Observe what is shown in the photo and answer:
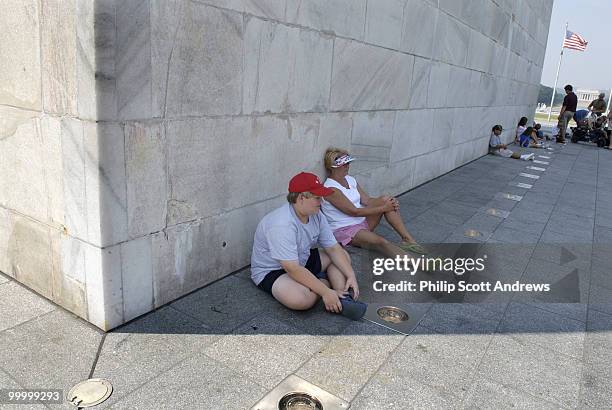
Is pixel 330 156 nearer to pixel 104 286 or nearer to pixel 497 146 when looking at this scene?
pixel 104 286

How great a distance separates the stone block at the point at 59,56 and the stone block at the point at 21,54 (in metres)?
0.09

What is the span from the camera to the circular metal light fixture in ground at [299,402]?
8.79ft

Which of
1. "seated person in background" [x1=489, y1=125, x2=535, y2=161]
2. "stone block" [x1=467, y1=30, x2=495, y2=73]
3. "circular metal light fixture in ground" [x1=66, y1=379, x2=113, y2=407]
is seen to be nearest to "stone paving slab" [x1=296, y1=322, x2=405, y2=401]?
"circular metal light fixture in ground" [x1=66, y1=379, x2=113, y2=407]

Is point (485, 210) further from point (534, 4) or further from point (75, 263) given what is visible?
point (534, 4)

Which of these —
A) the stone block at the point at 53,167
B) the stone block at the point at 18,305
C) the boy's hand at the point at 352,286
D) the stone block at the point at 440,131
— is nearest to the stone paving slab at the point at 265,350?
the boy's hand at the point at 352,286

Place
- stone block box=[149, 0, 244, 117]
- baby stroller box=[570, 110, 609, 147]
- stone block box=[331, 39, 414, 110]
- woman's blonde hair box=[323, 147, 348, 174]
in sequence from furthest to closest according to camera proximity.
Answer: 1. baby stroller box=[570, 110, 609, 147]
2. stone block box=[331, 39, 414, 110]
3. woman's blonde hair box=[323, 147, 348, 174]
4. stone block box=[149, 0, 244, 117]

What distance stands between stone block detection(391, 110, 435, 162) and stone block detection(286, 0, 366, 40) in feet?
6.37

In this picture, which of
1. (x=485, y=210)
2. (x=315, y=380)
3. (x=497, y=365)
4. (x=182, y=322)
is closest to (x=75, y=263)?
(x=182, y=322)

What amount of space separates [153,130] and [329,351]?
198 cm

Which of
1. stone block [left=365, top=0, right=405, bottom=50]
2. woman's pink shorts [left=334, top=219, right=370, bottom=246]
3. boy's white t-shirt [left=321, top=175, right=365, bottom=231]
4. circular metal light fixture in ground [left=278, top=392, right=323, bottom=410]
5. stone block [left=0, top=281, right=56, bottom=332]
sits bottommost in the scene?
circular metal light fixture in ground [left=278, top=392, right=323, bottom=410]

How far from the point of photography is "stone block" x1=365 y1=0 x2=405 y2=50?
19.1 ft

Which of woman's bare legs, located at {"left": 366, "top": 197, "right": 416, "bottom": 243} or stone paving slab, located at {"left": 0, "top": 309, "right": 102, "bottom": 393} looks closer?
stone paving slab, located at {"left": 0, "top": 309, "right": 102, "bottom": 393}

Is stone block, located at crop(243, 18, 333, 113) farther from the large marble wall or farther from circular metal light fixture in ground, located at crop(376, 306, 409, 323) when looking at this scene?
circular metal light fixture in ground, located at crop(376, 306, 409, 323)

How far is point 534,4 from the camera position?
51.3ft
